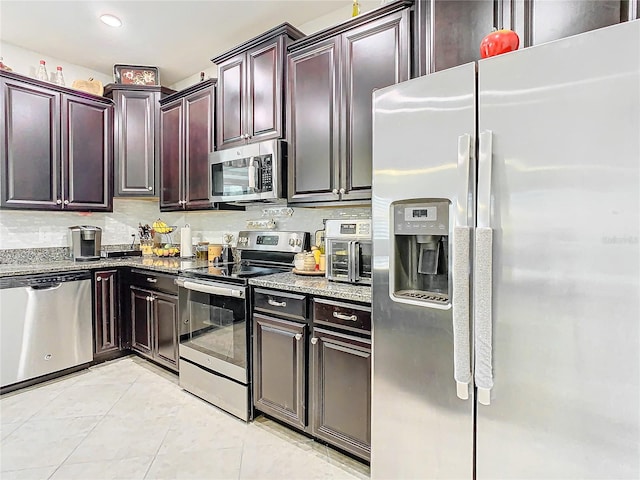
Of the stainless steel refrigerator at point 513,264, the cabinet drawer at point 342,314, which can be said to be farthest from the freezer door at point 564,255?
the cabinet drawer at point 342,314

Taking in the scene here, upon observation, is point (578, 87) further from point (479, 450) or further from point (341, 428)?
point (341, 428)

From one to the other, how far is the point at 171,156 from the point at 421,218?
9.37 feet

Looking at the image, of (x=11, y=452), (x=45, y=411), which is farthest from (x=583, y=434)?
(x=45, y=411)

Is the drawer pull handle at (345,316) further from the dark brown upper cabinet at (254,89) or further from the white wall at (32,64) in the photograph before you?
the white wall at (32,64)

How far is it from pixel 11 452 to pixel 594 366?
284 centimetres

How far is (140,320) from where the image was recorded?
313 centimetres

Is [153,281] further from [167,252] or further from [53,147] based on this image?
[53,147]

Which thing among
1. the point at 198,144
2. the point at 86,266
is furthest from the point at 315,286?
the point at 86,266

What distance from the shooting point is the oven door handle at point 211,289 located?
7.21ft

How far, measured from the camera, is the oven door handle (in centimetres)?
220

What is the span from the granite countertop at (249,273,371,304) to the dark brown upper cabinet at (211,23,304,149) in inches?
41.2

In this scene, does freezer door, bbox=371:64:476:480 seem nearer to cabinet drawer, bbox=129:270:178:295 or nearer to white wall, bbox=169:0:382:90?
white wall, bbox=169:0:382:90

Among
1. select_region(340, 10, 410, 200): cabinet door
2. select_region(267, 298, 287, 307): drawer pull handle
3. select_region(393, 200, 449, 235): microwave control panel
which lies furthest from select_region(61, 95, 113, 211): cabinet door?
select_region(393, 200, 449, 235): microwave control panel

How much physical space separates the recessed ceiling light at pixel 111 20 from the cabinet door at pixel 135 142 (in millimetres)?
741
